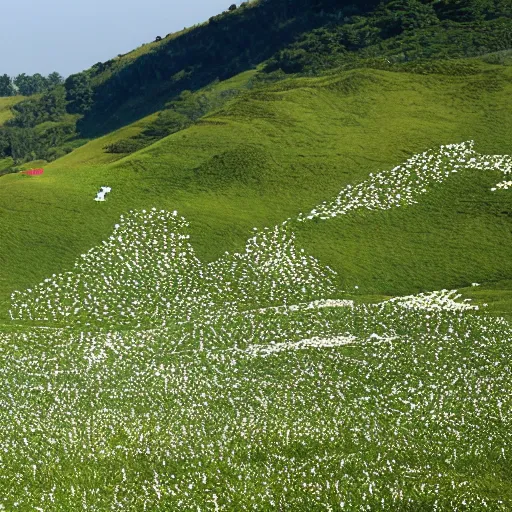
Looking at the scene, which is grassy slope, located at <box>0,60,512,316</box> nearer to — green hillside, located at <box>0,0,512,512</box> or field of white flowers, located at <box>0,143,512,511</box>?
green hillside, located at <box>0,0,512,512</box>

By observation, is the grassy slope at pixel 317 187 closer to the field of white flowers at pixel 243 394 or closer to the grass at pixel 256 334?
the grass at pixel 256 334

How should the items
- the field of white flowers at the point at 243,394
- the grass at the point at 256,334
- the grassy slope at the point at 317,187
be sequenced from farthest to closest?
the grassy slope at the point at 317,187 → the grass at the point at 256,334 → the field of white flowers at the point at 243,394

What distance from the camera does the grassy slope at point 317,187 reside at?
54.9 m

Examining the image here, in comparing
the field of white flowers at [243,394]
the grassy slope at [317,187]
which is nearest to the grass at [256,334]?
the field of white flowers at [243,394]

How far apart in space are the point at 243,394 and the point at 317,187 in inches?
1346

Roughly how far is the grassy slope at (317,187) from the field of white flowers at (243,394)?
5.25 m

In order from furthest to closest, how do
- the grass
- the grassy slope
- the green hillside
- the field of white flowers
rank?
the grassy slope
the green hillside
the grass
the field of white flowers

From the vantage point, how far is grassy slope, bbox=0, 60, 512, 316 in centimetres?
5488

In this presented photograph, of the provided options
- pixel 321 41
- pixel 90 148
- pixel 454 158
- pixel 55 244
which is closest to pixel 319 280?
pixel 55 244

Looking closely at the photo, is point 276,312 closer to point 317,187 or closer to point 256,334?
point 256,334

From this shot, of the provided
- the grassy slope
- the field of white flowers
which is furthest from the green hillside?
the grassy slope

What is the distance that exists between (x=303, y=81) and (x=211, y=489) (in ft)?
244

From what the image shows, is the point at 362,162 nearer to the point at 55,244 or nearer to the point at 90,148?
the point at 55,244

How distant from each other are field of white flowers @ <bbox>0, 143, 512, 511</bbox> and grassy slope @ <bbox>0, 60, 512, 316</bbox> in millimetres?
5248
